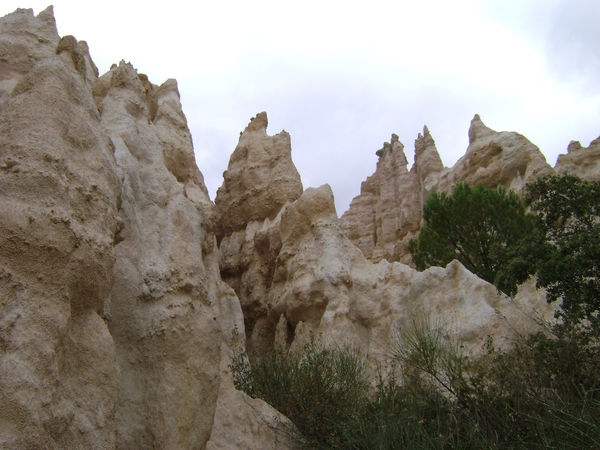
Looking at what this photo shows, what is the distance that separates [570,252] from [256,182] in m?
9.45

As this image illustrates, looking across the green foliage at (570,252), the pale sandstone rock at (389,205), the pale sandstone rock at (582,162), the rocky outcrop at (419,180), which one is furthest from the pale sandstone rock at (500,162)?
the green foliage at (570,252)

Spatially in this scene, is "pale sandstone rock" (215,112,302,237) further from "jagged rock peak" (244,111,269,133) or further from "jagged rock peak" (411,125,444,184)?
"jagged rock peak" (411,125,444,184)

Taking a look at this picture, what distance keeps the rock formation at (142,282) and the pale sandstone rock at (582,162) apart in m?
11.4

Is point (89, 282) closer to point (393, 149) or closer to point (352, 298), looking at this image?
point (352, 298)

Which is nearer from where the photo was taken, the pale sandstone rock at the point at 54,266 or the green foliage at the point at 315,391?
the pale sandstone rock at the point at 54,266

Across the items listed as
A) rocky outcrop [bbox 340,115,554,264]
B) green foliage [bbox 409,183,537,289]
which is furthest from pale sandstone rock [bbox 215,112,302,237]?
rocky outcrop [bbox 340,115,554,264]

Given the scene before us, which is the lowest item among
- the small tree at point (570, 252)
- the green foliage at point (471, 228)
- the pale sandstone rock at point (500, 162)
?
the small tree at point (570, 252)

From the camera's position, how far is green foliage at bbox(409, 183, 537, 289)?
51.1 feet

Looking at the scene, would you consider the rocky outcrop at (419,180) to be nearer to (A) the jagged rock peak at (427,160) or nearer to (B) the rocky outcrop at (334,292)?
(A) the jagged rock peak at (427,160)

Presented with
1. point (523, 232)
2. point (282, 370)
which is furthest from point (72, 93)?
point (523, 232)

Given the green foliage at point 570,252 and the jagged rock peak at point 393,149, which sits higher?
the jagged rock peak at point 393,149

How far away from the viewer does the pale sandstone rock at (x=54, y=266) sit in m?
3.84

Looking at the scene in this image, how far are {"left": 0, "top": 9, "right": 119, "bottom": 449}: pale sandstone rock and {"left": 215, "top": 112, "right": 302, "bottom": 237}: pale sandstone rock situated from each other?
957 cm

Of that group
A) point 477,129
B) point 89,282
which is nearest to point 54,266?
point 89,282
